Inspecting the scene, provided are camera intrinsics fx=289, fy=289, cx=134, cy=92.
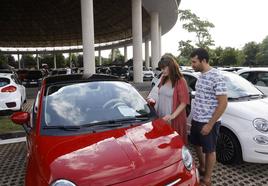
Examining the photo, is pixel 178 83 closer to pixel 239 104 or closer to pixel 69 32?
pixel 239 104

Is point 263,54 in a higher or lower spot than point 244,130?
higher

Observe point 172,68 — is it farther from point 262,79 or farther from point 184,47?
point 184,47

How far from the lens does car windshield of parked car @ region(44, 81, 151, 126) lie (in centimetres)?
345

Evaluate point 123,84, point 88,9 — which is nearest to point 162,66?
point 123,84

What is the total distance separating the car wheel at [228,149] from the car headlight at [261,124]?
0.42 m

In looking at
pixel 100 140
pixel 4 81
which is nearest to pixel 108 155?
pixel 100 140

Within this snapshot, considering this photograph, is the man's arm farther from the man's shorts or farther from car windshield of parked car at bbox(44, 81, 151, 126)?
car windshield of parked car at bbox(44, 81, 151, 126)

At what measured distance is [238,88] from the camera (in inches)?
220

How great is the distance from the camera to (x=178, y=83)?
13.7 feet

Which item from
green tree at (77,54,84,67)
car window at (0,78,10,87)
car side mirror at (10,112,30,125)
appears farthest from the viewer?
green tree at (77,54,84,67)

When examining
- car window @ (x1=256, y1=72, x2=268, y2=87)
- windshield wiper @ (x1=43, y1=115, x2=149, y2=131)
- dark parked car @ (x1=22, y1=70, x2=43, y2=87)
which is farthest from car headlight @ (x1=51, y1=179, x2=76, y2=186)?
dark parked car @ (x1=22, y1=70, x2=43, y2=87)

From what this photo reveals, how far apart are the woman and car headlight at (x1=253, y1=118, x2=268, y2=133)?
3.89 feet

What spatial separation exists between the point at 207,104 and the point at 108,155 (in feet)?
5.76

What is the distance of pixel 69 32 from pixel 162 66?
188ft
